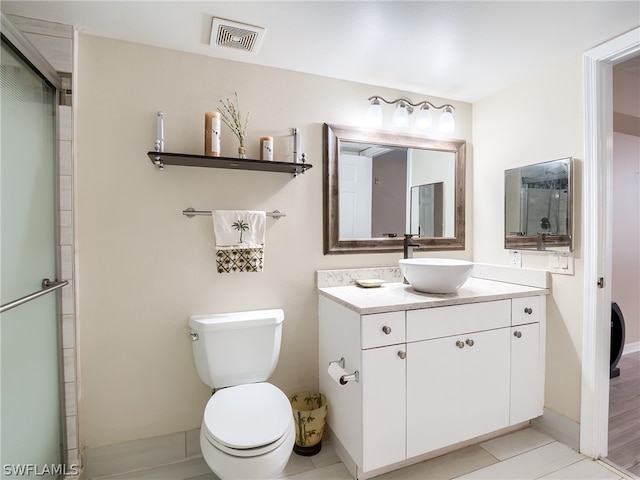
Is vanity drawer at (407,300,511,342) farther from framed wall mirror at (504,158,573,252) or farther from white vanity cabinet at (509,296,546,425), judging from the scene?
framed wall mirror at (504,158,573,252)

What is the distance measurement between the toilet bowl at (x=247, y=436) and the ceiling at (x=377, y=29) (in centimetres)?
171

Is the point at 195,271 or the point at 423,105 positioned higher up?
the point at 423,105

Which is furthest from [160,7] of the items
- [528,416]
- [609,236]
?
[528,416]

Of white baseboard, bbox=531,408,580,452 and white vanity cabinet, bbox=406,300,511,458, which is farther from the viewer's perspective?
white baseboard, bbox=531,408,580,452

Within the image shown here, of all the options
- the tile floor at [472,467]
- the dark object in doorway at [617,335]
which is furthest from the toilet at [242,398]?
the dark object in doorway at [617,335]

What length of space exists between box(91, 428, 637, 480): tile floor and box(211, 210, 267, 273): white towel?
1024 millimetres

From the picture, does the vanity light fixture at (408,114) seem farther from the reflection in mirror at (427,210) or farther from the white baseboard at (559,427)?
the white baseboard at (559,427)

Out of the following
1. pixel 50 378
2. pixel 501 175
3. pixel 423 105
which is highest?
Answer: pixel 423 105

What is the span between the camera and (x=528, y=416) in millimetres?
1890

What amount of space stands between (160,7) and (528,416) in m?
2.77

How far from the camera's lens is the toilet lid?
1.25 meters

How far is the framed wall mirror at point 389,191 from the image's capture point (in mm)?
2047

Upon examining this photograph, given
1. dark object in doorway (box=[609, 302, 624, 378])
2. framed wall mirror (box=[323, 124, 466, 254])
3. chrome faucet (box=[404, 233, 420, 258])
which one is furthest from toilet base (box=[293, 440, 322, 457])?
dark object in doorway (box=[609, 302, 624, 378])

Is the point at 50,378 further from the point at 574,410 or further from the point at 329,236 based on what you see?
the point at 574,410
